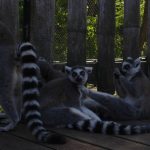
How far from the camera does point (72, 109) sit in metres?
5.00

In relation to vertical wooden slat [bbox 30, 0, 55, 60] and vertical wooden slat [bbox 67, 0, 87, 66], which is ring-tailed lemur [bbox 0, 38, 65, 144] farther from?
vertical wooden slat [bbox 67, 0, 87, 66]

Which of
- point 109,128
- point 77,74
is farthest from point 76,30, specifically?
point 109,128

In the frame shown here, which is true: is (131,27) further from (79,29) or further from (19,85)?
(19,85)

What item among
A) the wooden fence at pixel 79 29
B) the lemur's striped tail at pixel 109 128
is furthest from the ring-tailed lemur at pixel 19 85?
the wooden fence at pixel 79 29

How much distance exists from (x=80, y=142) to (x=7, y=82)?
1.06 meters

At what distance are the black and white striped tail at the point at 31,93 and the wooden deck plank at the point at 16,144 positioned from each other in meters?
0.14

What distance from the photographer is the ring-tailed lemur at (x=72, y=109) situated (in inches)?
182

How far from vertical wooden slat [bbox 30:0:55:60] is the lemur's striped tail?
60.9 inches

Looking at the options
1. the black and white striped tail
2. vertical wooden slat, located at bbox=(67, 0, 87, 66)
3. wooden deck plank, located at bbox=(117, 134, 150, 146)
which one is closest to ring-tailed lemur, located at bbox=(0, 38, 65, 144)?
the black and white striped tail

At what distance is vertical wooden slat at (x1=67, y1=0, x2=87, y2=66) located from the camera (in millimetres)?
6234

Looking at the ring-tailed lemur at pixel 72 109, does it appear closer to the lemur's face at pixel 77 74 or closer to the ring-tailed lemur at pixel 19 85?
the lemur's face at pixel 77 74

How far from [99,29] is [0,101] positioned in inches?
93.2

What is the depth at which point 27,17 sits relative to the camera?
5941mm

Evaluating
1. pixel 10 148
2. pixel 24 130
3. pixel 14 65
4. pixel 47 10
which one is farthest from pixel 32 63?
pixel 47 10
